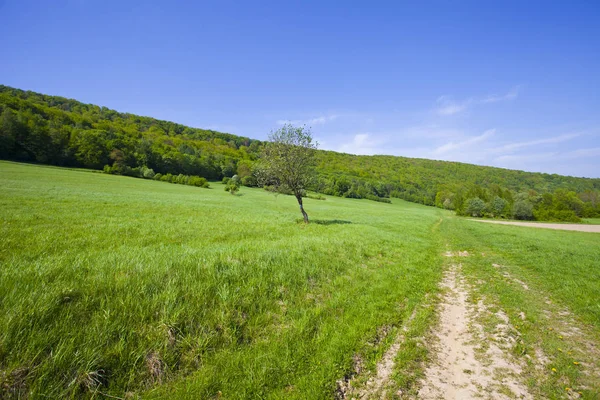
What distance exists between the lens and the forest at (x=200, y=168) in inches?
2911

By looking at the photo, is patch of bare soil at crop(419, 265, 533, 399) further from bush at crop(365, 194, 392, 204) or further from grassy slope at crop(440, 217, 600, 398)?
bush at crop(365, 194, 392, 204)

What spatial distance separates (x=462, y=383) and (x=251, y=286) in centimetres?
537

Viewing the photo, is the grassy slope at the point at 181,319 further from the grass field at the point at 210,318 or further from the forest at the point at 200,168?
the forest at the point at 200,168

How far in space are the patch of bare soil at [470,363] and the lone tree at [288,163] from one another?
16794mm

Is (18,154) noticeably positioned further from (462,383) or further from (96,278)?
(462,383)

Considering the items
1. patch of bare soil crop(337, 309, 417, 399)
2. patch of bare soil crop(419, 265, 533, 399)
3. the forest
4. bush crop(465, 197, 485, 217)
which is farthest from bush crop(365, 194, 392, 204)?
patch of bare soil crop(337, 309, 417, 399)

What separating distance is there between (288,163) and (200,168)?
316 ft

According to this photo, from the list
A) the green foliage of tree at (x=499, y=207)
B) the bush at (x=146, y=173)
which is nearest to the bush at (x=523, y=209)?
the green foliage of tree at (x=499, y=207)

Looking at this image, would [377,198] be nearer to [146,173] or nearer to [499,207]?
[499,207]

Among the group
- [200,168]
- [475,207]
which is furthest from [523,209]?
[200,168]

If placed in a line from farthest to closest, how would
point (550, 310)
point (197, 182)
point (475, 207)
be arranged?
point (475, 207) → point (197, 182) → point (550, 310)

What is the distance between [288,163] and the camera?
22.2 meters

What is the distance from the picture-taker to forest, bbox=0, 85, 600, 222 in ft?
243

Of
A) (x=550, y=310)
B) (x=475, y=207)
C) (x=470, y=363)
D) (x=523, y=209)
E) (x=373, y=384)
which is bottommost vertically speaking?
(x=373, y=384)
